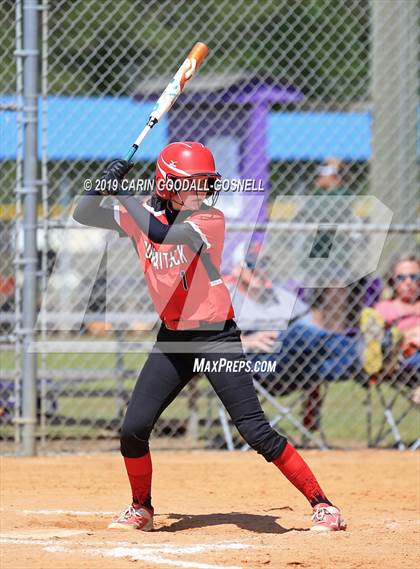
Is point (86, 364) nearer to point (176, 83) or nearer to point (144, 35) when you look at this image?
point (144, 35)

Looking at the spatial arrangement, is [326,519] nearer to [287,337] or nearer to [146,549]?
[146,549]

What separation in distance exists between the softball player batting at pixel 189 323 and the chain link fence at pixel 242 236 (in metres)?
2.66

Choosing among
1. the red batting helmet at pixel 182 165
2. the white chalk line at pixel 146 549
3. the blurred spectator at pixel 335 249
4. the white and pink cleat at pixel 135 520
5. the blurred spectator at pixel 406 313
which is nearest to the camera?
the white chalk line at pixel 146 549

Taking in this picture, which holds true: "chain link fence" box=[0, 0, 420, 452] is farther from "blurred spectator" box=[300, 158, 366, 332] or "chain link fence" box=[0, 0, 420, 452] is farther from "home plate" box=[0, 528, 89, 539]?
"home plate" box=[0, 528, 89, 539]

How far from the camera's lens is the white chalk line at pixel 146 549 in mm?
4219

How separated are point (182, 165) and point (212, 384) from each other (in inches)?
41.0

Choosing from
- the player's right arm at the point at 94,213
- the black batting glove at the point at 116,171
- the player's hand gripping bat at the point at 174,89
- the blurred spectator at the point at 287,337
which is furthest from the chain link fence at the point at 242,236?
the black batting glove at the point at 116,171

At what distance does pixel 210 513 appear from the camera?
572cm

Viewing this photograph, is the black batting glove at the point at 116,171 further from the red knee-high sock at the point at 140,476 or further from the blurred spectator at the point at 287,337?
the blurred spectator at the point at 287,337

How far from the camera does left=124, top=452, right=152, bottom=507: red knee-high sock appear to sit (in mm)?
5141

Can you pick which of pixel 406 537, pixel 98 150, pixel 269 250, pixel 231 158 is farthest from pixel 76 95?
pixel 406 537

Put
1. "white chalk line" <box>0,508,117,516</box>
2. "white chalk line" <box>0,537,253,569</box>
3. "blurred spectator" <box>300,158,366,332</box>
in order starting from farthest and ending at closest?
1. "blurred spectator" <box>300,158,366,332</box>
2. "white chalk line" <box>0,508,117,516</box>
3. "white chalk line" <box>0,537,253,569</box>

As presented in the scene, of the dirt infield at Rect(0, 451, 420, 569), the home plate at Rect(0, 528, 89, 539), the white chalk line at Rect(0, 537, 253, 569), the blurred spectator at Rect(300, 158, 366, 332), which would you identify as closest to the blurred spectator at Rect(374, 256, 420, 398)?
the blurred spectator at Rect(300, 158, 366, 332)

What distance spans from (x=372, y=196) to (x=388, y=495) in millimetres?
3087
